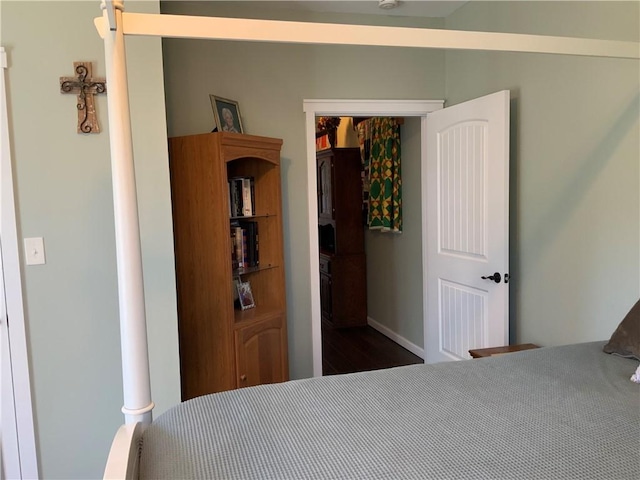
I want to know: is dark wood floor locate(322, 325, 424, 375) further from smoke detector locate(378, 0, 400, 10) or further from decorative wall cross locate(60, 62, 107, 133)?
smoke detector locate(378, 0, 400, 10)

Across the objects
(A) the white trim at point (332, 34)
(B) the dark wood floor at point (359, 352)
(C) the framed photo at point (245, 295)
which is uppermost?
(A) the white trim at point (332, 34)

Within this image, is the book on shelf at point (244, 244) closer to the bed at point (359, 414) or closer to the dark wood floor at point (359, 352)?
the dark wood floor at point (359, 352)

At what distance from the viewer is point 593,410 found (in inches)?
52.6

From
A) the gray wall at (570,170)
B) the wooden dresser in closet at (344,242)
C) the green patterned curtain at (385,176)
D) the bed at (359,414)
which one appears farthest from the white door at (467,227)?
the wooden dresser in closet at (344,242)

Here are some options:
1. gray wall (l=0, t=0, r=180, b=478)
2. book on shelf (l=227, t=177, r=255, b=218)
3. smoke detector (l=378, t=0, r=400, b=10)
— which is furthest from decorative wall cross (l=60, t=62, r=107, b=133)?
smoke detector (l=378, t=0, r=400, b=10)

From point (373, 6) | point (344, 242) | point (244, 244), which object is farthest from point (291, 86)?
point (344, 242)

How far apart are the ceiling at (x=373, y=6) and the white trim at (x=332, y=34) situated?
177cm

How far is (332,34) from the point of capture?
143cm

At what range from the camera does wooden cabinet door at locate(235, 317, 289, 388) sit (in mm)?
2750

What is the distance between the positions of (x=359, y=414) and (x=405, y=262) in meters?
3.17

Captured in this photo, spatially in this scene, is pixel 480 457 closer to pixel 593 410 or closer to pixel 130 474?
pixel 593 410

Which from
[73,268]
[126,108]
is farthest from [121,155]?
[73,268]

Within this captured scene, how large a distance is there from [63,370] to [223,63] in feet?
6.47

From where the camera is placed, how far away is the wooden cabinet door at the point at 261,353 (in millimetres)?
2750
